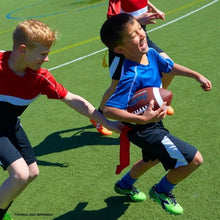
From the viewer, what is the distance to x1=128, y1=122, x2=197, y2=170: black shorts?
3.79 meters

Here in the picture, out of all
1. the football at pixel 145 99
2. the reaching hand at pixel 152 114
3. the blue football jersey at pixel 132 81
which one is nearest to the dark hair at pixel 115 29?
the blue football jersey at pixel 132 81

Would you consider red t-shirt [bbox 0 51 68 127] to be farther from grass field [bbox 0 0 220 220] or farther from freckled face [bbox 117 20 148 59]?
grass field [bbox 0 0 220 220]

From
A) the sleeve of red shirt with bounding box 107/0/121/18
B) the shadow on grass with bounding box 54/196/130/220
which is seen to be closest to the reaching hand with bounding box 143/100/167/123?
the shadow on grass with bounding box 54/196/130/220

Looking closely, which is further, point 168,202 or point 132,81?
point 168,202

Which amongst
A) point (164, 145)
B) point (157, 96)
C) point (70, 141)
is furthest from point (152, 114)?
point (70, 141)

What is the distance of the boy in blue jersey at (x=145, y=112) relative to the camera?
3732 millimetres

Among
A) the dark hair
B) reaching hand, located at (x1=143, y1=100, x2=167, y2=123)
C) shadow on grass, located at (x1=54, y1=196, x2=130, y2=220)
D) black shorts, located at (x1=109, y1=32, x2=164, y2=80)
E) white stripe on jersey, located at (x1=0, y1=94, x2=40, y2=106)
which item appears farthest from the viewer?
black shorts, located at (x1=109, y1=32, x2=164, y2=80)

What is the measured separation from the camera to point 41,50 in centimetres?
379

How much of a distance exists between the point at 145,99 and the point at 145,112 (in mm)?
113

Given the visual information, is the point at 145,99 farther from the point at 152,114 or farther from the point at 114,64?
the point at 114,64

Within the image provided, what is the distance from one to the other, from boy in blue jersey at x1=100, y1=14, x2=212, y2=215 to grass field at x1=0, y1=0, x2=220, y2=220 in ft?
1.72

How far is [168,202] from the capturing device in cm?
402

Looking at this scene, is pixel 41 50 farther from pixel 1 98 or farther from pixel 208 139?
pixel 208 139

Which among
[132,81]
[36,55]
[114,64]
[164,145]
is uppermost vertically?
[36,55]
